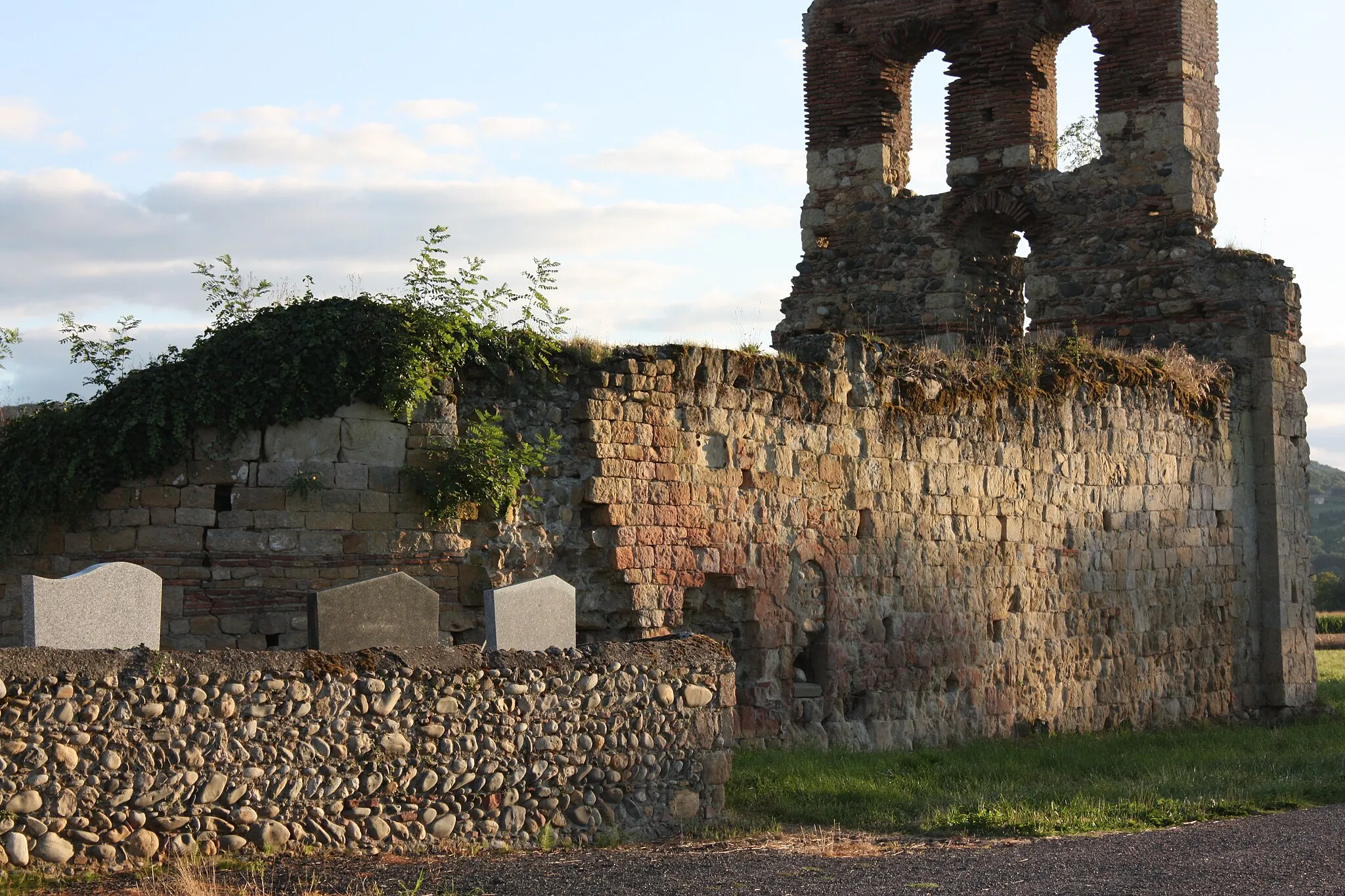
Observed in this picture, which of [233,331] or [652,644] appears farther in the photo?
[233,331]

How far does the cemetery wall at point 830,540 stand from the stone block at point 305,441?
0.6 inches

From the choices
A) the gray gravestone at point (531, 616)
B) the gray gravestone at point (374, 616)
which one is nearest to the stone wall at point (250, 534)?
the gray gravestone at point (374, 616)

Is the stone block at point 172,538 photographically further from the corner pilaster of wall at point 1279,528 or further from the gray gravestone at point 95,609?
the corner pilaster of wall at point 1279,528

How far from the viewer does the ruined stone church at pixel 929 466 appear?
1123cm

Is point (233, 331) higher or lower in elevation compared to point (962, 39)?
lower

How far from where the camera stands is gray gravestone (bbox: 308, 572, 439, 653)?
8758 mm

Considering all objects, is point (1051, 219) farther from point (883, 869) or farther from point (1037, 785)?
point (883, 869)

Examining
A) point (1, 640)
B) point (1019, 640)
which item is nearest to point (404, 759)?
point (1, 640)

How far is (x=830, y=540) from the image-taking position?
536 inches

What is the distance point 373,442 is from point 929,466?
17.5 feet

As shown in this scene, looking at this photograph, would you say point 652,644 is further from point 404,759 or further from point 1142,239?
point 1142,239

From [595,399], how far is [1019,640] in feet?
18.2

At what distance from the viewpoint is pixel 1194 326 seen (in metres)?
18.6

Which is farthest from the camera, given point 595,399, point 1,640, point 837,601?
point 837,601
